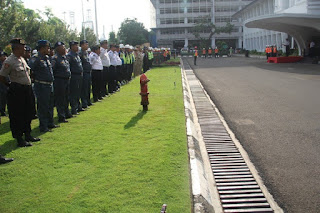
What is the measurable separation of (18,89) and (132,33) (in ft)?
245

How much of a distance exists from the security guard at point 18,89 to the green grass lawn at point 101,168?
1.25ft

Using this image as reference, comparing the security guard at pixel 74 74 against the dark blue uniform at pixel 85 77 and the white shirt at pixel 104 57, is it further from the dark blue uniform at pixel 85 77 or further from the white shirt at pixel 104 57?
the white shirt at pixel 104 57

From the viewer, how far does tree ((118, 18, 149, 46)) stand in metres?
78.1

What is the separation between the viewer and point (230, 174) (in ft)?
16.8

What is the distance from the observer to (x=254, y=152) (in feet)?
19.3

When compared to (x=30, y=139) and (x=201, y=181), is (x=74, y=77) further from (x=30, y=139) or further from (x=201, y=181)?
(x=201, y=181)

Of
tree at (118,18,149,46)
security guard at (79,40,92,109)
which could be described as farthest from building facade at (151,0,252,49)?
security guard at (79,40,92,109)

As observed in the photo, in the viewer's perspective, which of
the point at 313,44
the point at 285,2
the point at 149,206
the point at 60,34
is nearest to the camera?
the point at 149,206

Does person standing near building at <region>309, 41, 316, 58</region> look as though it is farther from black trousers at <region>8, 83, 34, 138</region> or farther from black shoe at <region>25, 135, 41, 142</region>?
black trousers at <region>8, 83, 34, 138</region>

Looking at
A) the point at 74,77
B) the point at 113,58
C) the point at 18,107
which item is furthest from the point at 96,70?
the point at 18,107

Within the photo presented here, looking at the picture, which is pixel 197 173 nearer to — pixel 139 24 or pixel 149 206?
pixel 149 206

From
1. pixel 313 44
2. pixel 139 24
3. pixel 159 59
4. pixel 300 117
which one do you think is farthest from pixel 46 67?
pixel 139 24

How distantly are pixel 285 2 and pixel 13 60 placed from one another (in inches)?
1764

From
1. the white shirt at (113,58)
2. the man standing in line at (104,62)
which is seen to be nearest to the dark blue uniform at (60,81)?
the man standing in line at (104,62)
